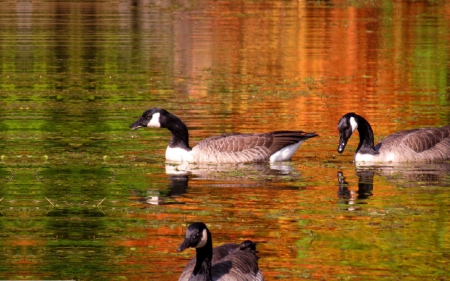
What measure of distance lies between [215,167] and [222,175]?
84cm

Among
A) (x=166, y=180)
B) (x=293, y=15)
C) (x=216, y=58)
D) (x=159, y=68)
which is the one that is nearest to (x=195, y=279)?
(x=166, y=180)

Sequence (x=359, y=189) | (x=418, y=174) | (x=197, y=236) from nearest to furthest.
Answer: (x=197, y=236)
(x=359, y=189)
(x=418, y=174)

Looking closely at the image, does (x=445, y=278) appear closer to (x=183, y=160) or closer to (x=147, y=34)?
(x=183, y=160)

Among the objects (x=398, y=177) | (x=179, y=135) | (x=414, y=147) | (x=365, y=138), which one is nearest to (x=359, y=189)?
(x=398, y=177)

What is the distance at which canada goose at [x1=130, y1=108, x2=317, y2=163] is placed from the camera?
19062 millimetres

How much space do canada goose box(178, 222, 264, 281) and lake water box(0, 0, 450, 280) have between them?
461 mm

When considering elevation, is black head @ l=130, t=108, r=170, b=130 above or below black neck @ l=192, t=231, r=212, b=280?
above

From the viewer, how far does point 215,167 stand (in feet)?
62.0

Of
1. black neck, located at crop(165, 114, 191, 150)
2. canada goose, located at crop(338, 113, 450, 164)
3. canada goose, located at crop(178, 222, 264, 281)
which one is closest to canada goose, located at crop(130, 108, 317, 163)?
black neck, located at crop(165, 114, 191, 150)

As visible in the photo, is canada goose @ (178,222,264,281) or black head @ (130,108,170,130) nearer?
canada goose @ (178,222,264,281)

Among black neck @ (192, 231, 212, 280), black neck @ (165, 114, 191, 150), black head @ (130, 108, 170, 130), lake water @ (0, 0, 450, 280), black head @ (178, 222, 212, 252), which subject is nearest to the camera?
black head @ (178, 222, 212, 252)

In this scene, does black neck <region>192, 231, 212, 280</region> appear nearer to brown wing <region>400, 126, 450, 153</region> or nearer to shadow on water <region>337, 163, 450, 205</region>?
shadow on water <region>337, 163, 450, 205</region>

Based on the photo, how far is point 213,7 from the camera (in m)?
64.2

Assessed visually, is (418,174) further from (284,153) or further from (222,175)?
(222,175)
